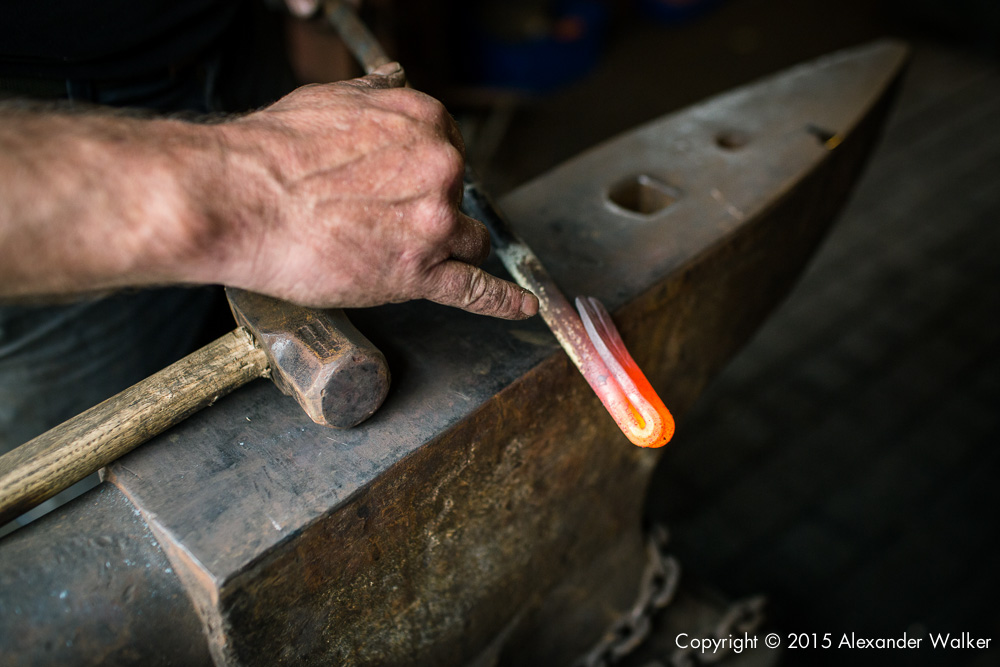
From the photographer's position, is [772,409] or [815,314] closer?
[772,409]

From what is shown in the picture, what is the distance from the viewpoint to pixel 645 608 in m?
1.56

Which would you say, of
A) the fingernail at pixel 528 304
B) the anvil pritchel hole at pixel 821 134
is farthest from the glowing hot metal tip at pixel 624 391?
the anvil pritchel hole at pixel 821 134

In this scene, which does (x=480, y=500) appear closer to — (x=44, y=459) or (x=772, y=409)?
(x=44, y=459)

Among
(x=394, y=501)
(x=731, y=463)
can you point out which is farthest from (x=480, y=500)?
(x=731, y=463)

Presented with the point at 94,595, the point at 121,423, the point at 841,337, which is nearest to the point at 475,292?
the point at 121,423

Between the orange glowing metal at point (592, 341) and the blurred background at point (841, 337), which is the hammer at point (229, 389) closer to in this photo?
the orange glowing metal at point (592, 341)

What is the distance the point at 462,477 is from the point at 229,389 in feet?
1.12

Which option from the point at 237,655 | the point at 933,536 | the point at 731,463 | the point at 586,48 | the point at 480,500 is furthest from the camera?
the point at 586,48

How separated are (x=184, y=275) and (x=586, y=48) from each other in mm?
4366

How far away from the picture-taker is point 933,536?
87.6 inches

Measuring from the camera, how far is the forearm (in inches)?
23.9

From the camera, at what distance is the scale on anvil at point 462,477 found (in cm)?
79

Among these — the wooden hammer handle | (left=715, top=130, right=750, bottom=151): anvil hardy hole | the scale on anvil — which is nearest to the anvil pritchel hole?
the scale on anvil

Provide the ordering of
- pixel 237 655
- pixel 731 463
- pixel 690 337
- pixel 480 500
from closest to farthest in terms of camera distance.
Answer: pixel 237 655, pixel 480 500, pixel 690 337, pixel 731 463
